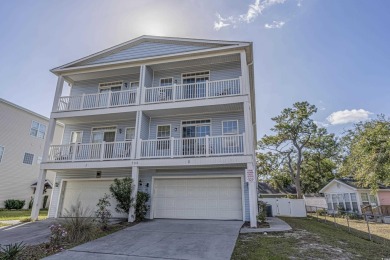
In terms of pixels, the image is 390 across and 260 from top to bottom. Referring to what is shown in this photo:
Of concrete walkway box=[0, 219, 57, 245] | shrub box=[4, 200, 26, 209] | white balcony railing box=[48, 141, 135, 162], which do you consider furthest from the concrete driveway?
shrub box=[4, 200, 26, 209]

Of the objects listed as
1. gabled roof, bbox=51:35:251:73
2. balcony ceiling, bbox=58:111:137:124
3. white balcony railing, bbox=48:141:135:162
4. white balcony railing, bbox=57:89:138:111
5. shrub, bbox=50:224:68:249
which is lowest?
shrub, bbox=50:224:68:249

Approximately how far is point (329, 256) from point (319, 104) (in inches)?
1044

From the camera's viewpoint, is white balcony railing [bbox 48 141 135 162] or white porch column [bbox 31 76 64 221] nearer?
white porch column [bbox 31 76 64 221]

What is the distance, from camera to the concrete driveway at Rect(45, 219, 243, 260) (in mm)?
6293

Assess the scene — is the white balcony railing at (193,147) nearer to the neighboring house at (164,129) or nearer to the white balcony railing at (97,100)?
the neighboring house at (164,129)

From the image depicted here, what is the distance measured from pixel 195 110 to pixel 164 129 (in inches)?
94.3

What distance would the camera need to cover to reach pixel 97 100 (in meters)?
14.2

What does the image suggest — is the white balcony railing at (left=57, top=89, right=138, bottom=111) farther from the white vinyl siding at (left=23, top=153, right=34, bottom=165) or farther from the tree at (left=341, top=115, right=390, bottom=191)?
the tree at (left=341, top=115, right=390, bottom=191)

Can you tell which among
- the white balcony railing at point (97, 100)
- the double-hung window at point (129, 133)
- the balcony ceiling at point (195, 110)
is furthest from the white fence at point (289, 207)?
the white balcony railing at point (97, 100)

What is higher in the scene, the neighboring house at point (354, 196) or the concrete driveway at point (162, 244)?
the neighboring house at point (354, 196)

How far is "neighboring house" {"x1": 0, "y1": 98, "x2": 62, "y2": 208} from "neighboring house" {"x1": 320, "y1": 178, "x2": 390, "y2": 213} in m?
29.9

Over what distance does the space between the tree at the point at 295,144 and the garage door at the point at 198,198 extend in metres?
18.2

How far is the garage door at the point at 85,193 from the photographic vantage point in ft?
46.1

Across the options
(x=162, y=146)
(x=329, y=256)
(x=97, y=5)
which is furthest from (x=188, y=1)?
(x=329, y=256)
